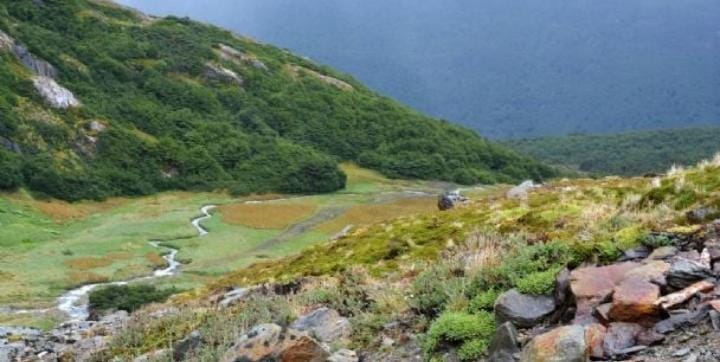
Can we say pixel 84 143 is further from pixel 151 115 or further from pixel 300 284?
pixel 300 284

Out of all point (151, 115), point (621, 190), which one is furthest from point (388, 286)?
point (151, 115)

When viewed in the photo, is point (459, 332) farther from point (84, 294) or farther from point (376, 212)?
point (376, 212)

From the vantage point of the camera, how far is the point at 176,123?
148 metres

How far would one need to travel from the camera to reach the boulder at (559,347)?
9.99 metres

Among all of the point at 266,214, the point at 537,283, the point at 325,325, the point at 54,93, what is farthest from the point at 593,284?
the point at 54,93

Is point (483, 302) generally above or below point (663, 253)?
below

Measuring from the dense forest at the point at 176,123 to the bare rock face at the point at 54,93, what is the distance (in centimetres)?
47

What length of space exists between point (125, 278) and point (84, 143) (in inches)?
2816

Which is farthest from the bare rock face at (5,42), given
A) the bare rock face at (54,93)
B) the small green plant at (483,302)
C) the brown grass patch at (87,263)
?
the small green plant at (483,302)

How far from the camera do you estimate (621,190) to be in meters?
29.1

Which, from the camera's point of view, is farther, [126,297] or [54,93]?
[54,93]

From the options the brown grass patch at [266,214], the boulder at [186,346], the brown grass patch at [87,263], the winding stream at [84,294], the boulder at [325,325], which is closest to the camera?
the boulder at [325,325]

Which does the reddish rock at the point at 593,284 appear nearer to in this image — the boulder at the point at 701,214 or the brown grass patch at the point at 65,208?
the boulder at the point at 701,214

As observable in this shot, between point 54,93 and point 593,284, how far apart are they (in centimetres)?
12495
